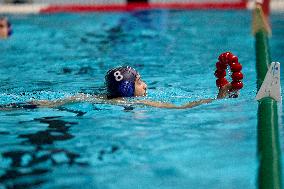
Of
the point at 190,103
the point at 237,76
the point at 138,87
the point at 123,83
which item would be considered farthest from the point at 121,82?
the point at 237,76

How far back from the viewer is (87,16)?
36.8 feet

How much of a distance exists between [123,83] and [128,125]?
705mm

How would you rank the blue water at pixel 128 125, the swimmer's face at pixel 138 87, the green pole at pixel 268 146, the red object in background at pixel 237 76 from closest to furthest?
1. the green pole at pixel 268 146
2. the blue water at pixel 128 125
3. the red object in background at pixel 237 76
4. the swimmer's face at pixel 138 87

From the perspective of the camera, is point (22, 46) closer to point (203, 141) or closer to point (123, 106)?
point (123, 106)

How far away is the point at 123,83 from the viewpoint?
14.3 feet

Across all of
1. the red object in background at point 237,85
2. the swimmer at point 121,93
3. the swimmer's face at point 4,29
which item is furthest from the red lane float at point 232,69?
the swimmer's face at point 4,29

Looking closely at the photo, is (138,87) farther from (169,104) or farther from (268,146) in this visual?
(268,146)

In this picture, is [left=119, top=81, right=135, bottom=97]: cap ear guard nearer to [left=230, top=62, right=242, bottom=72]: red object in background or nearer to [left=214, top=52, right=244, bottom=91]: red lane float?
[left=214, top=52, right=244, bottom=91]: red lane float

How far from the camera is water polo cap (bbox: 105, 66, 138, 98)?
436 cm

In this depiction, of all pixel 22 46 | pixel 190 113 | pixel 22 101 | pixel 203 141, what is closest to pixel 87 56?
pixel 22 46

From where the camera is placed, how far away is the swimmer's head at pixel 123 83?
4359 mm

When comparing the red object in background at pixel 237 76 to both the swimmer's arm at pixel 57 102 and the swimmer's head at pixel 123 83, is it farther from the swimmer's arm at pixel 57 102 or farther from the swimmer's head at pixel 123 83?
the swimmer's arm at pixel 57 102

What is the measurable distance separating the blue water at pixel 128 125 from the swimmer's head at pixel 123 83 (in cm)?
18

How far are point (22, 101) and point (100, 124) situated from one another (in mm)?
1025
